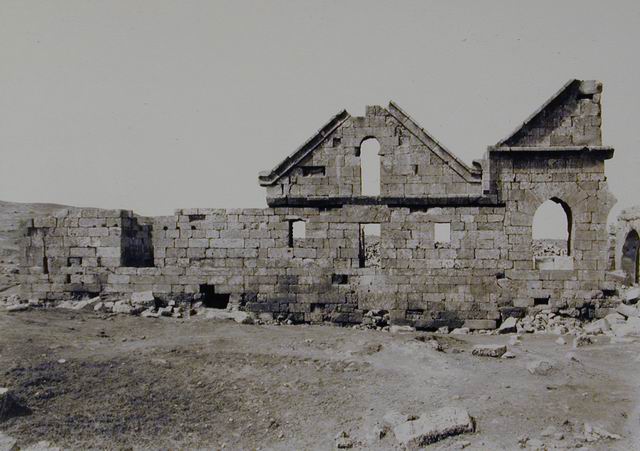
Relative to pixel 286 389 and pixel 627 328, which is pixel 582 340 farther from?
pixel 286 389

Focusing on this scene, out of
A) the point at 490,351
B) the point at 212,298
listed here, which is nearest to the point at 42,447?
the point at 212,298

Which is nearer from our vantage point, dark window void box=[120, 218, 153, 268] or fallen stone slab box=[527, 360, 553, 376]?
fallen stone slab box=[527, 360, 553, 376]

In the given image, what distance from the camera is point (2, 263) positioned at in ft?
68.9

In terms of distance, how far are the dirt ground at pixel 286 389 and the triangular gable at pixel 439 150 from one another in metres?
4.23

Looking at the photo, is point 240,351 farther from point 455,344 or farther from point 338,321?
point 455,344

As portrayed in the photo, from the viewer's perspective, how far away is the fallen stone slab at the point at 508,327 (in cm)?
1149

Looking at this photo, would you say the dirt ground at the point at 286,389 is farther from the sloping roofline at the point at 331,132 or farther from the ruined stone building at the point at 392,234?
the sloping roofline at the point at 331,132

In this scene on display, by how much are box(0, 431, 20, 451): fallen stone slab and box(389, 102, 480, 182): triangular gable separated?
10045 mm

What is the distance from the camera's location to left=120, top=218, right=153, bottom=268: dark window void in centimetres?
1294

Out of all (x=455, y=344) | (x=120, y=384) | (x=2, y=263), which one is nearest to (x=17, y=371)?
(x=120, y=384)

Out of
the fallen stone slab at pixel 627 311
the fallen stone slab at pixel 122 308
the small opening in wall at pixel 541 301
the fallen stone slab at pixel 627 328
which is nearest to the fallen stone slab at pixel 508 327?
the small opening in wall at pixel 541 301

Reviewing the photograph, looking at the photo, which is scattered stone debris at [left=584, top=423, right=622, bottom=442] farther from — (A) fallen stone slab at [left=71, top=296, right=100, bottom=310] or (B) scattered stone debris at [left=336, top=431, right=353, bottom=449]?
(A) fallen stone slab at [left=71, top=296, right=100, bottom=310]

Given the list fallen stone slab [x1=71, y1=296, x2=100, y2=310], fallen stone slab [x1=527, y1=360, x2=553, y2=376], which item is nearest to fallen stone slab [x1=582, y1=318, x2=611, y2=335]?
fallen stone slab [x1=527, y1=360, x2=553, y2=376]

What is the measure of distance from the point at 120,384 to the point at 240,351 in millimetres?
2277
